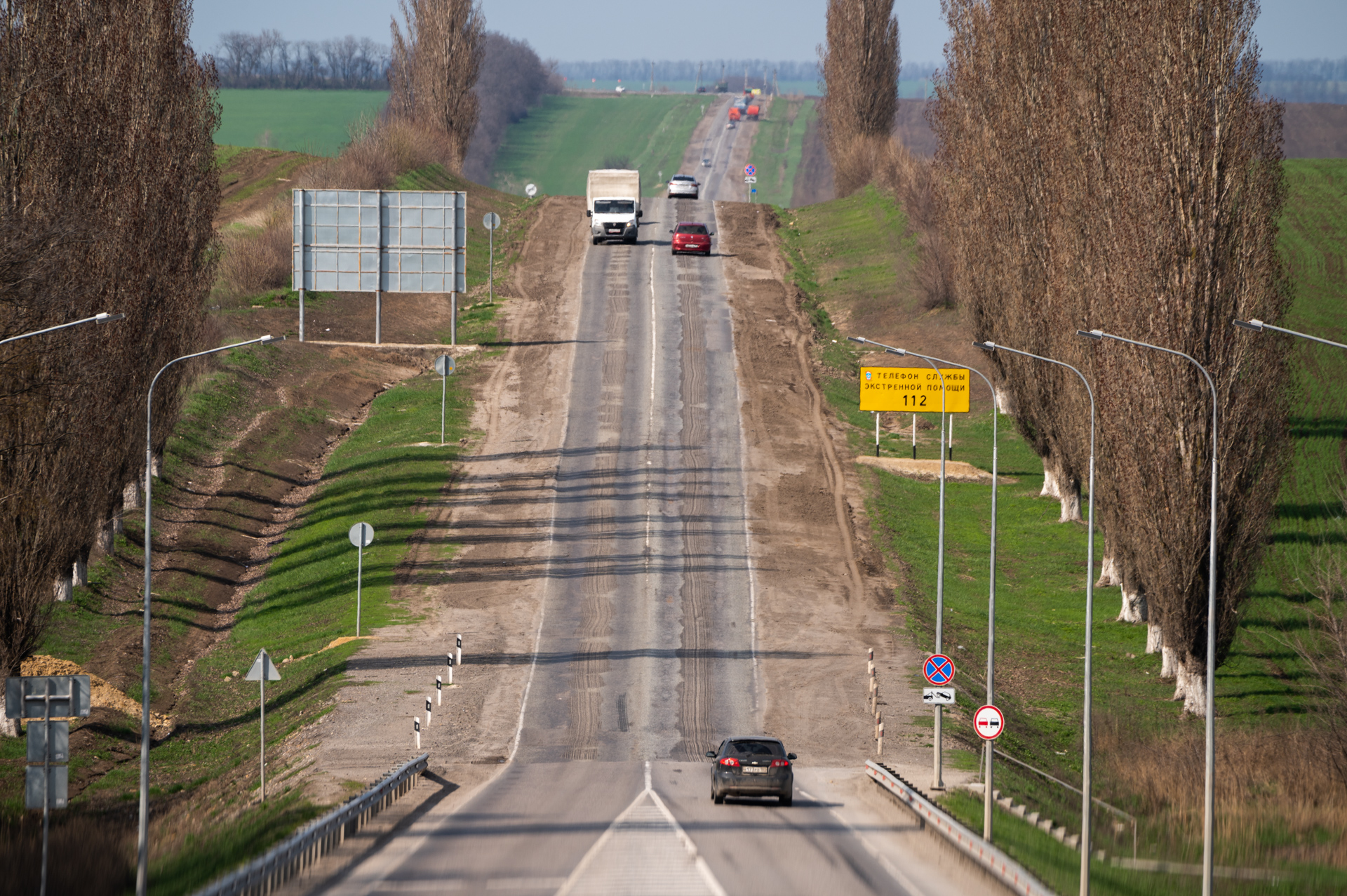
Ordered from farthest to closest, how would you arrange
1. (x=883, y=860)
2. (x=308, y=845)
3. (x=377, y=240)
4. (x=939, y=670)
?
(x=377, y=240)
(x=939, y=670)
(x=883, y=860)
(x=308, y=845)

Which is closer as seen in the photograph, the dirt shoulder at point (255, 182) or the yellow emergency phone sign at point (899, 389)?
the yellow emergency phone sign at point (899, 389)

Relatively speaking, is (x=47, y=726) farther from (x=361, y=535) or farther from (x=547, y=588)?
(x=547, y=588)

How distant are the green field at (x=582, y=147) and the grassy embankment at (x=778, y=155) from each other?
379 inches

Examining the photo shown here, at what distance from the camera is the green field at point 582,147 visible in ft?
516

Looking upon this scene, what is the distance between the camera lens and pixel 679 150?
170250mm

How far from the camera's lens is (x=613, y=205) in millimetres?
83062

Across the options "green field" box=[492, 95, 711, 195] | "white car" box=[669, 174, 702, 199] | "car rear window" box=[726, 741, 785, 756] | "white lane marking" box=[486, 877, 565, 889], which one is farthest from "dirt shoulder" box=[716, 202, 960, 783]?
"green field" box=[492, 95, 711, 195]

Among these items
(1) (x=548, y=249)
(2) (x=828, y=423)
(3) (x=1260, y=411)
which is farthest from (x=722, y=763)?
(1) (x=548, y=249)

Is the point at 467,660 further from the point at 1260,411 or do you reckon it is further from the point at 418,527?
the point at 1260,411

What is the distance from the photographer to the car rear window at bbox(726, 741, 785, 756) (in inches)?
1033

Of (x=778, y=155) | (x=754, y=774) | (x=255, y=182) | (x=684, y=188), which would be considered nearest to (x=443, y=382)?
(x=754, y=774)

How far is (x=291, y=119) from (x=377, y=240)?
123 metres

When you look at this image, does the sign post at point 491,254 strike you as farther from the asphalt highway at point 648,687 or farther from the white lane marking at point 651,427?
the white lane marking at point 651,427

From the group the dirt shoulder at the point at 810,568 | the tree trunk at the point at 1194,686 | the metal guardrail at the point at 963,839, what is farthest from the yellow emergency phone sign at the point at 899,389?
the metal guardrail at the point at 963,839
